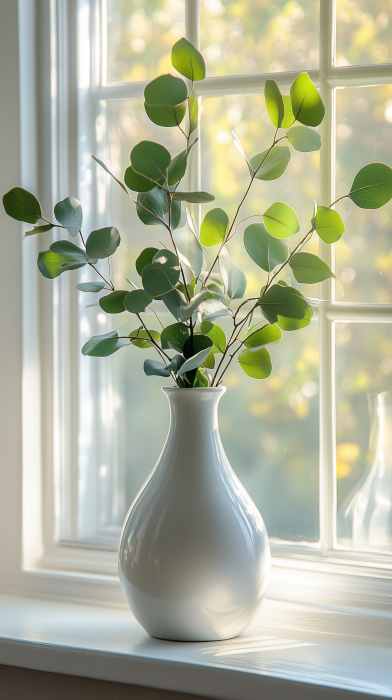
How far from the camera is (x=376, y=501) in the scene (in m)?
1.08

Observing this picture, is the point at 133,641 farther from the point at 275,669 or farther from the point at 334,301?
the point at 334,301

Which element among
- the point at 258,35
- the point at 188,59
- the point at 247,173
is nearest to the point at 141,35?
the point at 258,35

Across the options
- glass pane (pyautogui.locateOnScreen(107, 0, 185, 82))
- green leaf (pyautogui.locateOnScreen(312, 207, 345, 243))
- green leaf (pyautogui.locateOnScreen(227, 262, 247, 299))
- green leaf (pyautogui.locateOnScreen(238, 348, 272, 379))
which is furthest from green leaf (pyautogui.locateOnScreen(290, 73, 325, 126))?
glass pane (pyautogui.locateOnScreen(107, 0, 185, 82))

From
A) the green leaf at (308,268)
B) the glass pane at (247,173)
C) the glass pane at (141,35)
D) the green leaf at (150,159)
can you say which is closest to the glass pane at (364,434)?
the glass pane at (247,173)

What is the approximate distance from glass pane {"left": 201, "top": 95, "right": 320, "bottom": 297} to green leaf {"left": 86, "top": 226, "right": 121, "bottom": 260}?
1.07ft

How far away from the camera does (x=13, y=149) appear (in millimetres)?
1147

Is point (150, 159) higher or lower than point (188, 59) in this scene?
lower

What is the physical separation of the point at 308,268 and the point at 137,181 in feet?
0.86

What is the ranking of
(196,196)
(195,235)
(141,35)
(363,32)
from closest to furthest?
(196,196) < (195,235) < (363,32) < (141,35)

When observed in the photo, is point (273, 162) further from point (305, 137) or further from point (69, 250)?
point (69, 250)

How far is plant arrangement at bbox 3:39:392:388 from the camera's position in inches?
32.4

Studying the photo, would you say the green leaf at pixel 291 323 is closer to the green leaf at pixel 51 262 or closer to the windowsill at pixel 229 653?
the green leaf at pixel 51 262

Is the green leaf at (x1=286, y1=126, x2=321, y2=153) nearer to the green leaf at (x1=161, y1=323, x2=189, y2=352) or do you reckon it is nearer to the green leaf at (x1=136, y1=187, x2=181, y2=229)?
the green leaf at (x1=136, y1=187, x2=181, y2=229)

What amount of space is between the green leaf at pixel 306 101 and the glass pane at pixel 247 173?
0.27 metres
